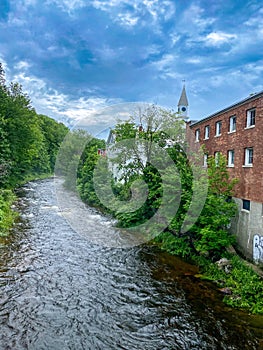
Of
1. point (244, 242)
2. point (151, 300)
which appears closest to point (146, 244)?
point (244, 242)

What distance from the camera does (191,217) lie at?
15.4 meters

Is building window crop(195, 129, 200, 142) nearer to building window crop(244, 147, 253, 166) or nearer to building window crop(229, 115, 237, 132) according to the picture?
building window crop(229, 115, 237, 132)

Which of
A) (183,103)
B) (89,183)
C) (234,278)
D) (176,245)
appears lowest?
(234,278)

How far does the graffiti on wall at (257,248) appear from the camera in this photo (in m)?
13.8

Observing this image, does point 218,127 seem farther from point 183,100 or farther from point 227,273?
point 183,100

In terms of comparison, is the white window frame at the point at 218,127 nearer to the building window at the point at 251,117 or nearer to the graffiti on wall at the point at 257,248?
the building window at the point at 251,117

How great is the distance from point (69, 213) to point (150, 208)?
887 centimetres

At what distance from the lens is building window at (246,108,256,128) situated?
622 inches

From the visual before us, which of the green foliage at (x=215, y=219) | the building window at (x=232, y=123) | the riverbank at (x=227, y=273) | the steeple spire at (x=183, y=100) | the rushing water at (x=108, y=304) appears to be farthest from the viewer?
the steeple spire at (x=183, y=100)

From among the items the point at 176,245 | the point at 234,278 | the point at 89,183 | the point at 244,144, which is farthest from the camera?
the point at 89,183

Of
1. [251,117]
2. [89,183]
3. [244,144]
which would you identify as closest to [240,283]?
[244,144]

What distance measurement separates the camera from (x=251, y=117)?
1603cm

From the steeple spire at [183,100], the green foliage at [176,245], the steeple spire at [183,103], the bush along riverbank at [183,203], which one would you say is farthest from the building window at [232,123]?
the steeple spire at [183,100]

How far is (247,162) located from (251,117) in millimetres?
2560
